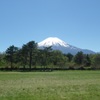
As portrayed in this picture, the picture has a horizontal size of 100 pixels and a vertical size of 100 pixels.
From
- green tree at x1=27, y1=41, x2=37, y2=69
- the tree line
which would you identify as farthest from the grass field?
green tree at x1=27, y1=41, x2=37, y2=69

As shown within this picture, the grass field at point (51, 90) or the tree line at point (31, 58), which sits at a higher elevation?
the tree line at point (31, 58)

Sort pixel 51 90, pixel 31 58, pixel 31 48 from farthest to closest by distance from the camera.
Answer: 1. pixel 31 48
2. pixel 31 58
3. pixel 51 90

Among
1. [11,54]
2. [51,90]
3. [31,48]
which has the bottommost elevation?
[51,90]

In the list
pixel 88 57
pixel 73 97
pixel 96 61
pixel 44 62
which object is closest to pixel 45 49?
pixel 44 62

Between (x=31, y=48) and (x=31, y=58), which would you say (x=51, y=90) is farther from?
(x=31, y=48)

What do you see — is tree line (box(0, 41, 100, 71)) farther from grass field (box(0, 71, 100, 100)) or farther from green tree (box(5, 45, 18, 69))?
grass field (box(0, 71, 100, 100))

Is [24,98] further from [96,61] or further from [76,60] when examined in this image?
[76,60]

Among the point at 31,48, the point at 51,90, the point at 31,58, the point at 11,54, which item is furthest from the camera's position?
the point at 31,48

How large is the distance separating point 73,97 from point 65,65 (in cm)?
13324

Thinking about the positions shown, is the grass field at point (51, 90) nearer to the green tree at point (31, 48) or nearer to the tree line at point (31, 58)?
the tree line at point (31, 58)

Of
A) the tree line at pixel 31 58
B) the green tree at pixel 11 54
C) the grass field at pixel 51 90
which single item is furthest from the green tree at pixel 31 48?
the grass field at pixel 51 90

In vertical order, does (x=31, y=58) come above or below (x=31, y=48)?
below

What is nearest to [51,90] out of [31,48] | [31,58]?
[31,58]

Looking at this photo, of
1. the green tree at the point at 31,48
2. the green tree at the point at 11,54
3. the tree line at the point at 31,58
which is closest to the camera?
the green tree at the point at 11,54
